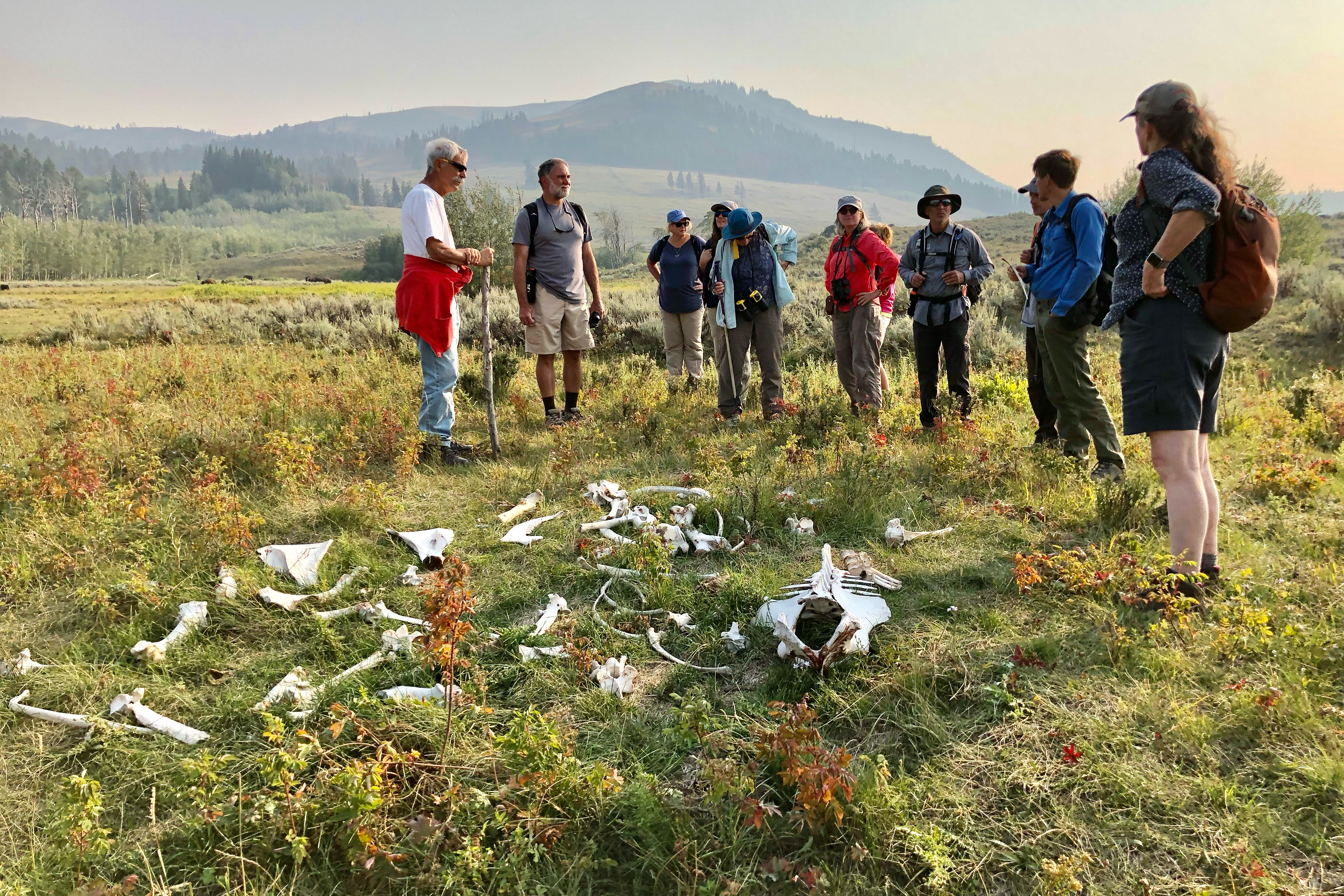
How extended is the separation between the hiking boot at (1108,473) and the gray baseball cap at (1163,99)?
2833 mm

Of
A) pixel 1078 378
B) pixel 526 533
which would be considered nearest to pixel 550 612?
pixel 526 533

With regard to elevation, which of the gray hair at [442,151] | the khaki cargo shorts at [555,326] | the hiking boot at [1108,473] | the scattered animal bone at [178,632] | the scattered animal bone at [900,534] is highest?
the gray hair at [442,151]

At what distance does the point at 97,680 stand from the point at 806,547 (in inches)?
159

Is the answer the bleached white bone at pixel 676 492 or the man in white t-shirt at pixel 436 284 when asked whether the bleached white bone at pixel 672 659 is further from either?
the man in white t-shirt at pixel 436 284

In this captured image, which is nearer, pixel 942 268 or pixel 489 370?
pixel 489 370

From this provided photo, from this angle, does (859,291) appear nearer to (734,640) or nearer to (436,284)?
(436,284)

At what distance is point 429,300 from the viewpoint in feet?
21.2

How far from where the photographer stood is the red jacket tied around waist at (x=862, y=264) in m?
7.36

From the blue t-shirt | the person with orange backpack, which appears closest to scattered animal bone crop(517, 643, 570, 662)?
the person with orange backpack

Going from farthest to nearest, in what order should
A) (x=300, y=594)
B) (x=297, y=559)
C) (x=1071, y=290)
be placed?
1. (x=1071, y=290)
2. (x=297, y=559)
3. (x=300, y=594)

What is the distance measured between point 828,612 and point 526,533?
94.3 inches

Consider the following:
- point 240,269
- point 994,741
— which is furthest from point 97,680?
point 240,269

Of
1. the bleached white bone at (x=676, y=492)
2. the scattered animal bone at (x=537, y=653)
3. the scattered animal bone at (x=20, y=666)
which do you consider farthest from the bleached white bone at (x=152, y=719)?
the bleached white bone at (x=676, y=492)

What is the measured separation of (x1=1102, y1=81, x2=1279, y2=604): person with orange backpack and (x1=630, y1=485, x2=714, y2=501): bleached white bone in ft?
9.61
